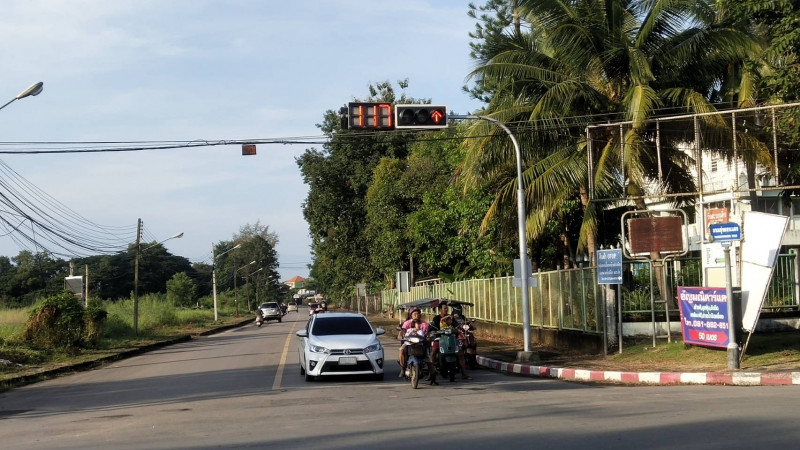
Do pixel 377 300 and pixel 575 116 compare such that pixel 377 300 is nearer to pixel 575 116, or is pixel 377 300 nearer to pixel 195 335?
pixel 195 335

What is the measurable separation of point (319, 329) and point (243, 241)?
402 feet

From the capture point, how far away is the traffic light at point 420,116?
1800 cm

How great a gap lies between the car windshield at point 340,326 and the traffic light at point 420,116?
14.9 ft

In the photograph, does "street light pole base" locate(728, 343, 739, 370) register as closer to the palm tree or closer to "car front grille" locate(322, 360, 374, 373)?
the palm tree

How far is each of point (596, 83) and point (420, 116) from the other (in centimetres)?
729

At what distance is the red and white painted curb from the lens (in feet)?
48.8

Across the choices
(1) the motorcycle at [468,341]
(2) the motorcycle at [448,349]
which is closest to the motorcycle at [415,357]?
(2) the motorcycle at [448,349]

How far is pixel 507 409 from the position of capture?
12.0 meters

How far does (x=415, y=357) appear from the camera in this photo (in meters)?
16.4

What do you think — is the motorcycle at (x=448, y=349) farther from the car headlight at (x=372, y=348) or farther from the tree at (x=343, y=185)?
the tree at (x=343, y=185)

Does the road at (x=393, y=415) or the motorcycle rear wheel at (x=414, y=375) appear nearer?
the road at (x=393, y=415)

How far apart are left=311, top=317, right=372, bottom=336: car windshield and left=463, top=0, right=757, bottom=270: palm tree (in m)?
6.63

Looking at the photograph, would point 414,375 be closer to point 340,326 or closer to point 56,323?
point 340,326

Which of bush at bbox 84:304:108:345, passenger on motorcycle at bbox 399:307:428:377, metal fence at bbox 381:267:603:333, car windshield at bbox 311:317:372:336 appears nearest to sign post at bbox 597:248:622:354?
metal fence at bbox 381:267:603:333
